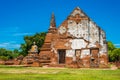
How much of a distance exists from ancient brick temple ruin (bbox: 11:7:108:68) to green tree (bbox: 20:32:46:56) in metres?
30.7

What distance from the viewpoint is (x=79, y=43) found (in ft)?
119

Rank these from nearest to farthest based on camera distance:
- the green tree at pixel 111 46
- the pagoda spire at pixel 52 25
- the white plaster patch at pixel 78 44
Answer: the white plaster patch at pixel 78 44 → the pagoda spire at pixel 52 25 → the green tree at pixel 111 46

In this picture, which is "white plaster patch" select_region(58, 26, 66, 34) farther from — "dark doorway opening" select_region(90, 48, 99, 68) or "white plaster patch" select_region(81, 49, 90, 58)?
"dark doorway opening" select_region(90, 48, 99, 68)

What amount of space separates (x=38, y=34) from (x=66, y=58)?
34.3m

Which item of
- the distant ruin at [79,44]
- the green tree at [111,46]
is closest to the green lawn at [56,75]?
Result: the distant ruin at [79,44]

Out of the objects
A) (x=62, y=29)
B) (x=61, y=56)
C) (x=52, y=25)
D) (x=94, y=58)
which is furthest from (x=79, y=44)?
(x=52, y=25)

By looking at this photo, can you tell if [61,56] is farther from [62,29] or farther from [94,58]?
[94,58]

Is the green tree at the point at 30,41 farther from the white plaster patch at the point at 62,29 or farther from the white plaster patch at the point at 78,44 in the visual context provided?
the white plaster patch at the point at 78,44

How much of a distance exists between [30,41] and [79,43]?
1340 inches

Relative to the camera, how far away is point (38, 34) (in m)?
70.5

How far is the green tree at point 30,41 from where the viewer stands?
68.4 meters

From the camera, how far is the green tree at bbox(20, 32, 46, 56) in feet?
225

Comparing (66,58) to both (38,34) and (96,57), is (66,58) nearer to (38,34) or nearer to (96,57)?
(96,57)

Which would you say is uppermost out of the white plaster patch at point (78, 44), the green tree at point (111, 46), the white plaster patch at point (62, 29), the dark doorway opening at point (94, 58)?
the green tree at point (111, 46)
